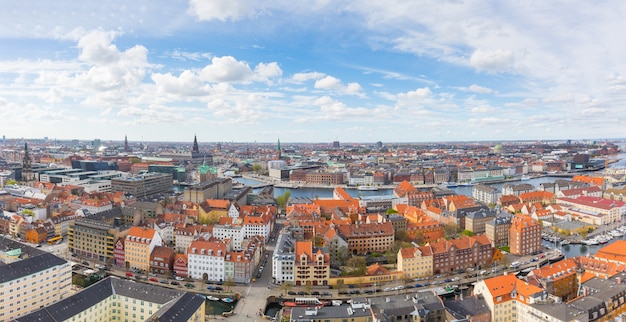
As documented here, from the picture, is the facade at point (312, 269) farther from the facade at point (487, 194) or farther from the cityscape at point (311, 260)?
the facade at point (487, 194)

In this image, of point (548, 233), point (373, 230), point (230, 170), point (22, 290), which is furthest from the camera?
point (230, 170)

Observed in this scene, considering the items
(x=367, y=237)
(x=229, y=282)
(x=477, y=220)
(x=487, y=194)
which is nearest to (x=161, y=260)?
(x=229, y=282)

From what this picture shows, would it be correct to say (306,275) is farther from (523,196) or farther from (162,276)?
(523,196)

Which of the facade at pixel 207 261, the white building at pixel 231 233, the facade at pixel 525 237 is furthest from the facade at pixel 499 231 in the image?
the facade at pixel 207 261

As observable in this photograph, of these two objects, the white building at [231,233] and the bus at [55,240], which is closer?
the white building at [231,233]

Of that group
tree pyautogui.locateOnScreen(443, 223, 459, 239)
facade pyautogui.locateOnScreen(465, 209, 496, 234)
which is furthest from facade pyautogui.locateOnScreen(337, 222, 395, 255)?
facade pyautogui.locateOnScreen(465, 209, 496, 234)

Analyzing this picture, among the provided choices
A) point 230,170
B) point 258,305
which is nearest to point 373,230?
point 258,305
